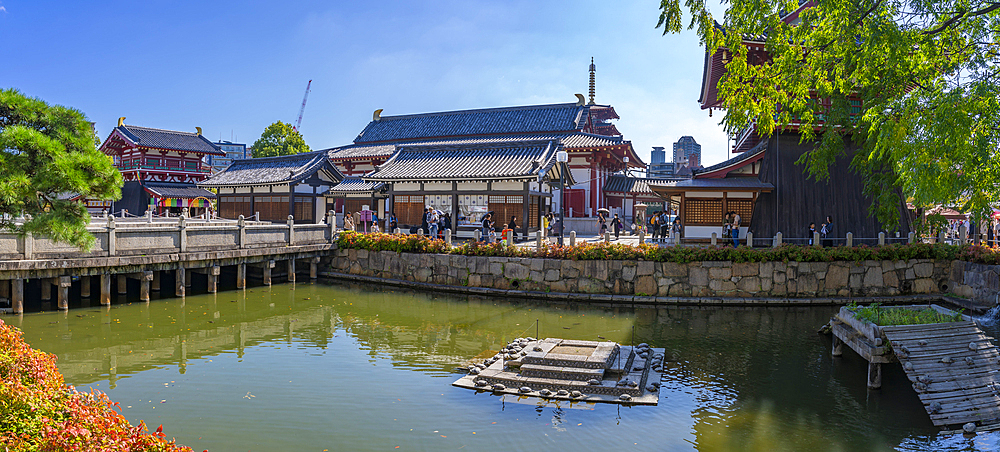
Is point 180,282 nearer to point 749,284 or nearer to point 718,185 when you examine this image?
point 749,284

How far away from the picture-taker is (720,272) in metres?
19.8

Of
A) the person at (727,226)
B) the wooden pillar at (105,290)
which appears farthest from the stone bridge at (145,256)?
the person at (727,226)

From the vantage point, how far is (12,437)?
4.50 meters

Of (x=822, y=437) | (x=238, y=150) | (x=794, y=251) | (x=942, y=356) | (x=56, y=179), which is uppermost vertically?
(x=238, y=150)

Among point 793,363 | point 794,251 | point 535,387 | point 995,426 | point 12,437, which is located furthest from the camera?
point 794,251

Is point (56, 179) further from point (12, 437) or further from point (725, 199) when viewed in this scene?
point (725, 199)

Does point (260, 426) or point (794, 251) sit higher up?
point (794, 251)

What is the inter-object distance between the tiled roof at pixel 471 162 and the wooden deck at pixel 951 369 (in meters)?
18.2

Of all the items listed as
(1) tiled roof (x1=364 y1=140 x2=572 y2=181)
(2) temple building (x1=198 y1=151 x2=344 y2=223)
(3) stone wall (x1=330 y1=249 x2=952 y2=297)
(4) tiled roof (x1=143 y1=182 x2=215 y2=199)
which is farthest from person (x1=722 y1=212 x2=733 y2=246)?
(4) tiled roof (x1=143 y1=182 x2=215 y2=199)

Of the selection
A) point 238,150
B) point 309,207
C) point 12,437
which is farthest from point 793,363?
point 238,150

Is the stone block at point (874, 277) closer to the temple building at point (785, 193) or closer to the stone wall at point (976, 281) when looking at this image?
the stone wall at point (976, 281)

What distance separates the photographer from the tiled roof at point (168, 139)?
154 ft

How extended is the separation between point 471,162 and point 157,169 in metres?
31.5

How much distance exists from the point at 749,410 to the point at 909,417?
243cm
